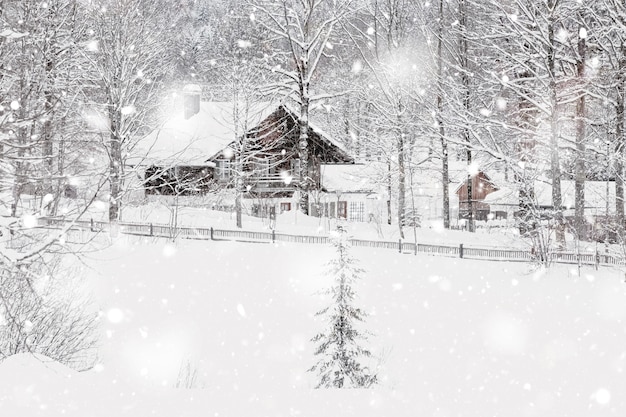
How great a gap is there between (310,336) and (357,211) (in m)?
27.2

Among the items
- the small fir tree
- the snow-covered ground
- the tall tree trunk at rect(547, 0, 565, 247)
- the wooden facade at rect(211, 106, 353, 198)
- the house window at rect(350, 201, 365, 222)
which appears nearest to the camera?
Result: the snow-covered ground

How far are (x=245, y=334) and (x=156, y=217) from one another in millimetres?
→ 17578

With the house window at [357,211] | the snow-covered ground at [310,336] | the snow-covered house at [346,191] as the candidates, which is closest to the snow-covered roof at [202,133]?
the snow-covered house at [346,191]

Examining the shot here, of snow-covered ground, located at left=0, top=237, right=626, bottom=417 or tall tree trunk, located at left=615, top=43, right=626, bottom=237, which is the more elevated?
tall tree trunk, located at left=615, top=43, right=626, bottom=237

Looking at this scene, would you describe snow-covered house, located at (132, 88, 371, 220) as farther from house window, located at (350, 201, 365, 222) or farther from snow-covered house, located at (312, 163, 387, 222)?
house window, located at (350, 201, 365, 222)

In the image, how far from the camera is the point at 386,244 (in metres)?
22.0

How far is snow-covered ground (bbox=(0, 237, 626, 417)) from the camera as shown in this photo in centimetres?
650

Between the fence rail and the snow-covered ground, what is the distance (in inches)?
18.2

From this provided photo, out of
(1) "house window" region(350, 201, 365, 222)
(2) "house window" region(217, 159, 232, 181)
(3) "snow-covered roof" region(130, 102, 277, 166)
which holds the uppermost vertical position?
(3) "snow-covered roof" region(130, 102, 277, 166)

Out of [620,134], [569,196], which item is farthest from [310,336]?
[569,196]

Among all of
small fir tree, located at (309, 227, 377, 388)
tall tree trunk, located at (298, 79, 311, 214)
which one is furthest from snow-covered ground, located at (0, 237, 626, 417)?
tall tree trunk, located at (298, 79, 311, 214)

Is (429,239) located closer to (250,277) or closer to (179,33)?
(250,277)

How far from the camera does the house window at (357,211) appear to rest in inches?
1642

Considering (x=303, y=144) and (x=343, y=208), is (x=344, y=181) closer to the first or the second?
(x=343, y=208)
